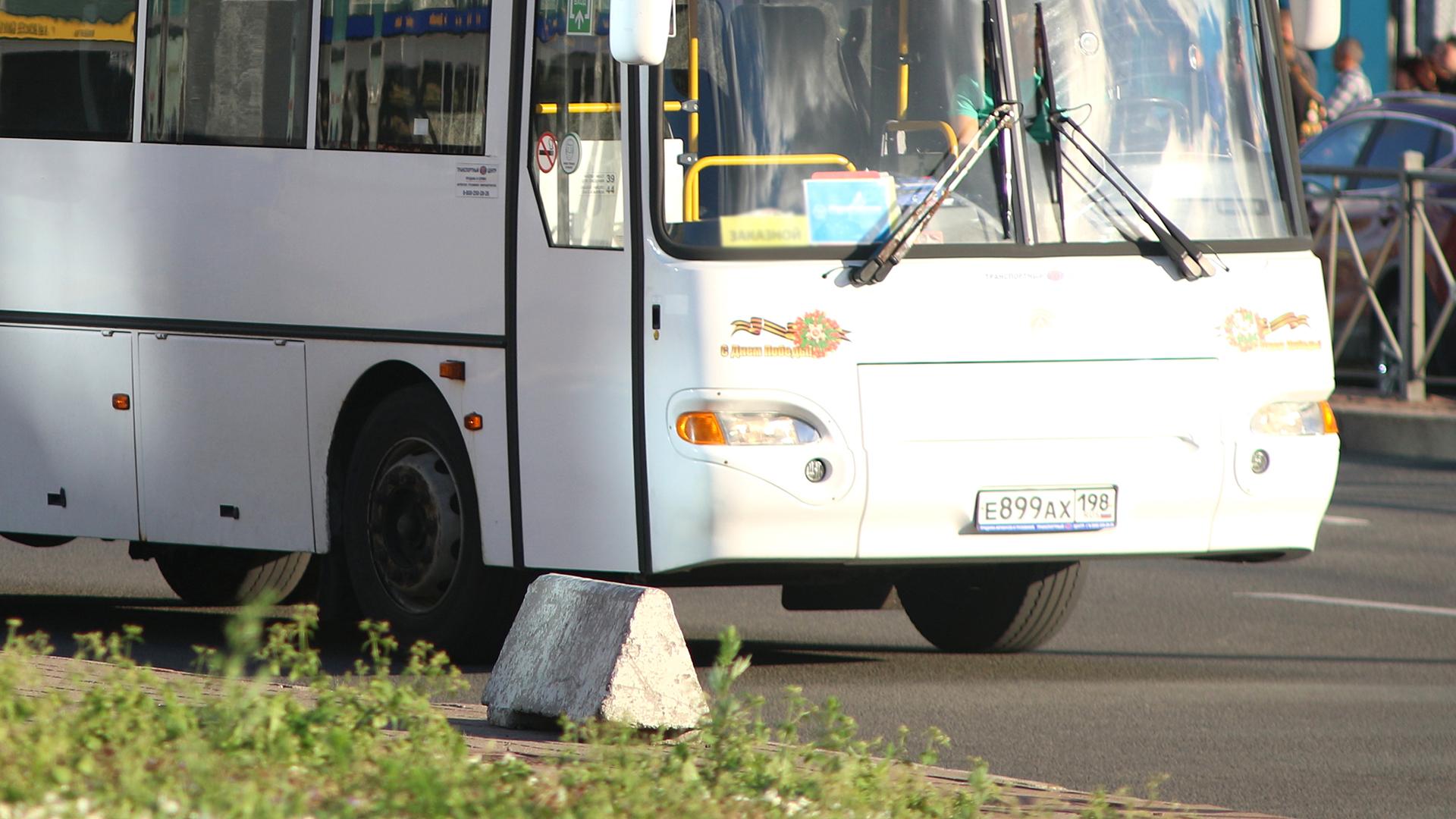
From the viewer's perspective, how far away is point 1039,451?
898cm

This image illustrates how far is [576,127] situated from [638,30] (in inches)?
28.3

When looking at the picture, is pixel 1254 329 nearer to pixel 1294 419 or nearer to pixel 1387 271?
pixel 1294 419

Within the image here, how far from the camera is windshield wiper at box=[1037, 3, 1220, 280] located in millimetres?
9133

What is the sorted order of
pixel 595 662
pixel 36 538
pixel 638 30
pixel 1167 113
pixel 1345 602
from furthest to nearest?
pixel 1345 602, pixel 36 538, pixel 1167 113, pixel 638 30, pixel 595 662

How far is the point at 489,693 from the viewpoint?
7809 millimetres

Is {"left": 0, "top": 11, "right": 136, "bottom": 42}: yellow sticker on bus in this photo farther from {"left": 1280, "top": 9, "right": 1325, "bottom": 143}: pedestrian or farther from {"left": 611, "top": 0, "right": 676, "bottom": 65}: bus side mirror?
{"left": 1280, "top": 9, "right": 1325, "bottom": 143}: pedestrian

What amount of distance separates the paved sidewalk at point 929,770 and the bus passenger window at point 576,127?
1.84 metres

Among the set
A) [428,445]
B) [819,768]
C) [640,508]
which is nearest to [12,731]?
[819,768]

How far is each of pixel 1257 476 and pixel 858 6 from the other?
2009 mm

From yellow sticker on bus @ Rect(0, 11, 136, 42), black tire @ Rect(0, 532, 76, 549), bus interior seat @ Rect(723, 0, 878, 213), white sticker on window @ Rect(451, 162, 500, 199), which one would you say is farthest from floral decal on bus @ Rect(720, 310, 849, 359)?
black tire @ Rect(0, 532, 76, 549)

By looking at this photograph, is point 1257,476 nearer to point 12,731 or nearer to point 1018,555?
point 1018,555

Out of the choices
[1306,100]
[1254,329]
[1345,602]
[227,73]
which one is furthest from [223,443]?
[1306,100]

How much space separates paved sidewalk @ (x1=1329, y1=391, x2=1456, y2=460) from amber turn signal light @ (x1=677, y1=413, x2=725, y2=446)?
9713 millimetres

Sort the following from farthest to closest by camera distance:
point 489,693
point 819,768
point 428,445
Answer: point 428,445 < point 489,693 < point 819,768
